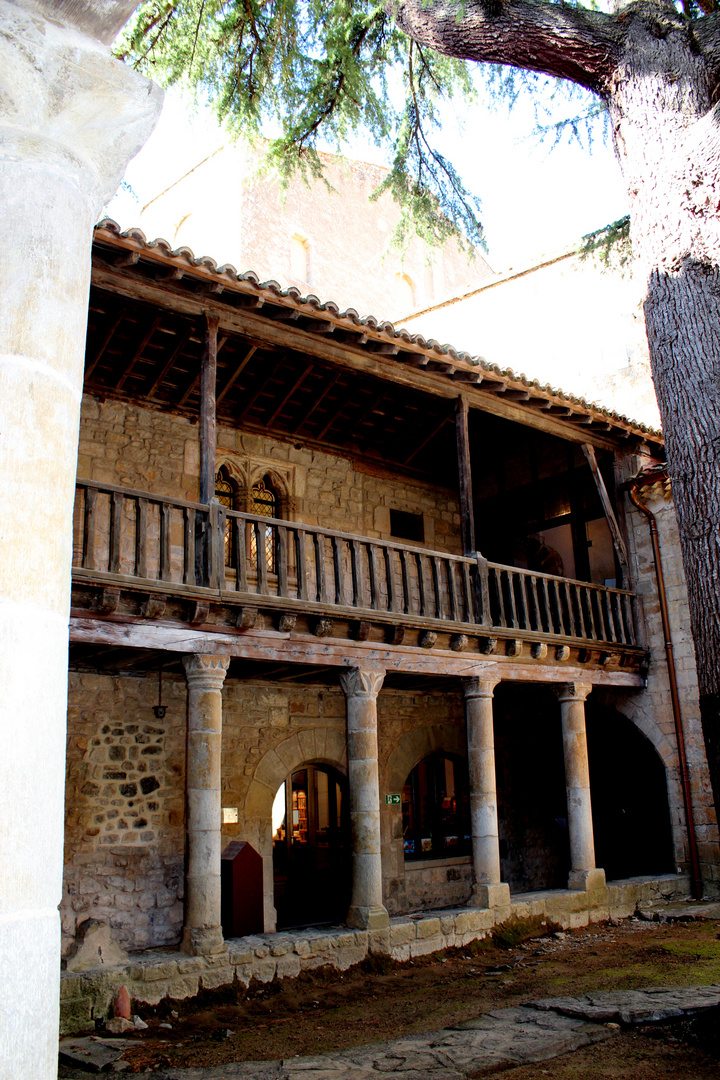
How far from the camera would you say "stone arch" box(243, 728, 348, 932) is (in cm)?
1001

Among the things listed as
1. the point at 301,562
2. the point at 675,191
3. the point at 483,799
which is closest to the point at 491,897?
the point at 483,799

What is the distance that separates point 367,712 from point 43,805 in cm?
759

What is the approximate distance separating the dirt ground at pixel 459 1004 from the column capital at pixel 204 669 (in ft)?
8.03

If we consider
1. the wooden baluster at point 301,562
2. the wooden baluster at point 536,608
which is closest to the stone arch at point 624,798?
the wooden baluster at point 536,608

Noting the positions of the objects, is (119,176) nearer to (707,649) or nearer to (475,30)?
(707,649)

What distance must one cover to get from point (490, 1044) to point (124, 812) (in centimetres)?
487

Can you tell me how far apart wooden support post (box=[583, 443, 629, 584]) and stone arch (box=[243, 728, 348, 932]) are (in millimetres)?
4546

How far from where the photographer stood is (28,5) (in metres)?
1.74

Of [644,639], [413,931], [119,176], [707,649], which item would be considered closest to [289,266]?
[644,639]

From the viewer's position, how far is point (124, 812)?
9125 millimetres

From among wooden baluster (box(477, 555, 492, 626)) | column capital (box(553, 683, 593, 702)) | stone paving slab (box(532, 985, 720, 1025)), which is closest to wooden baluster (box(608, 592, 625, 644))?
column capital (box(553, 683, 593, 702))

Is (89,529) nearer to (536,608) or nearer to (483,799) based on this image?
(483,799)

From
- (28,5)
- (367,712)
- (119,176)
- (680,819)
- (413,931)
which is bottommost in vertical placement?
(413,931)

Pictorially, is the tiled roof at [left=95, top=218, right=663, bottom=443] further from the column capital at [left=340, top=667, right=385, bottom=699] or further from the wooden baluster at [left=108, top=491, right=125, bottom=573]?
the column capital at [left=340, top=667, right=385, bottom=699]
